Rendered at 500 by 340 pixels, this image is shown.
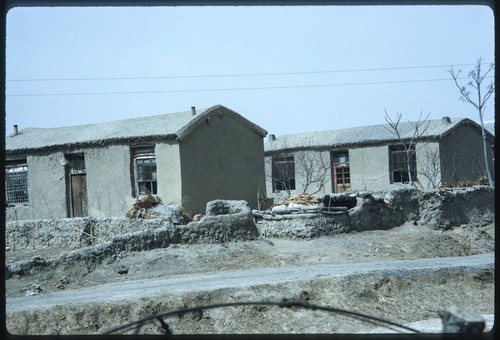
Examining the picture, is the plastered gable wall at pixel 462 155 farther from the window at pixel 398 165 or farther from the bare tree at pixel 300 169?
the bare tree at pixel 300 169

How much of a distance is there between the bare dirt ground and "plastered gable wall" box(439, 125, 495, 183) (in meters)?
11.5

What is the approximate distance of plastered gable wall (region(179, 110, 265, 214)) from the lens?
19406 mm

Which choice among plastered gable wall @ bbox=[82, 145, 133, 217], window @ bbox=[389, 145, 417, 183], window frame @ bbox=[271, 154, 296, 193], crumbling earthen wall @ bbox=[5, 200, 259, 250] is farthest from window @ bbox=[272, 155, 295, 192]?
crumbling earthen wall @ bbox=[5, 200, 259, 250]

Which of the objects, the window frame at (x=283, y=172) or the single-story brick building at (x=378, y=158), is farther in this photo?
the window frame at (x=283, y=172)

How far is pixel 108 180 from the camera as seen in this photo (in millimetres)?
20188

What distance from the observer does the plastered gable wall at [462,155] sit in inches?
1043

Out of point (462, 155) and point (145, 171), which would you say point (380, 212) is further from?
point (462, 155)

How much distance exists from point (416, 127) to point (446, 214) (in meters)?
9.16

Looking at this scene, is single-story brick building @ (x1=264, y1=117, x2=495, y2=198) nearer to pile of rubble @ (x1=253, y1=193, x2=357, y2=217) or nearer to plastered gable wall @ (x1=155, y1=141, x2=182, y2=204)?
pile of rubble @ (x1=253, y1=193, x2=357, y2=217)

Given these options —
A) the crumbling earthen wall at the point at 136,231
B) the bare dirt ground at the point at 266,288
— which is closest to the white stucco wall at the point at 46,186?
the crumbling earthen wall at the point at 136,231

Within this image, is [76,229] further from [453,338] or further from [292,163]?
[292,163]

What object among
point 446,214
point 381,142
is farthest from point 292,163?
point 446,214

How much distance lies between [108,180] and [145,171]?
1464mm

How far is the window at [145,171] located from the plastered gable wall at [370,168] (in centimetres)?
1236
